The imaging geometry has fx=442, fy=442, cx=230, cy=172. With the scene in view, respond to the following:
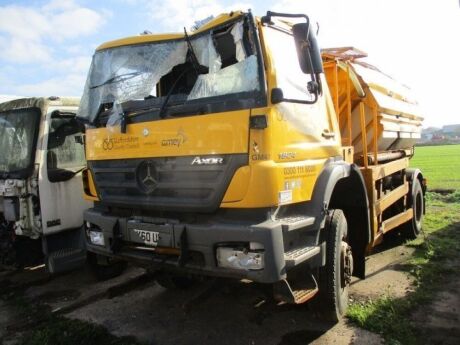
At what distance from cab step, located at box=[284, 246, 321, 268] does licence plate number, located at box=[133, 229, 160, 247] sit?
3.57 feet

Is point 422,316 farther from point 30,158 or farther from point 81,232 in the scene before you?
point 30,158

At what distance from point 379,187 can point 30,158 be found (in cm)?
459

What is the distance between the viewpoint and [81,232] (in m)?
6.08

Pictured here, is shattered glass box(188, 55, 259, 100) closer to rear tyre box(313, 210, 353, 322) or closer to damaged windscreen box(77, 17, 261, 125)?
damaged windscreen box(77, 17, 261, 125)

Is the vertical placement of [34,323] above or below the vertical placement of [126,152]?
below

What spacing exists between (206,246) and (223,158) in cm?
69

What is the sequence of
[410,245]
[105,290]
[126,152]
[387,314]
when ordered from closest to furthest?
[126,152] < [387,314] < [105,290] < [410,245]

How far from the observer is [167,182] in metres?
3.74

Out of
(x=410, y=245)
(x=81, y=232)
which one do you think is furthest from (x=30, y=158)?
(x=410, y=245)

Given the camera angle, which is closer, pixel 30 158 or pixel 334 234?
pixel 334 234

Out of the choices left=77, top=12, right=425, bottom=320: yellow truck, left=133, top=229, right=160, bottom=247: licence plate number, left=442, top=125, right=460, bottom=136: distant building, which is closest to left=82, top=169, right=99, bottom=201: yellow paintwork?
left=77, top=12, right=425, bottom=320: yellow truck

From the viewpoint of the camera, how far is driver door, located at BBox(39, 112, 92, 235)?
222 inches

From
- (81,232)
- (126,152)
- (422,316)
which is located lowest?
(422,316)

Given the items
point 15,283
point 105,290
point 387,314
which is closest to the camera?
point 387,314
